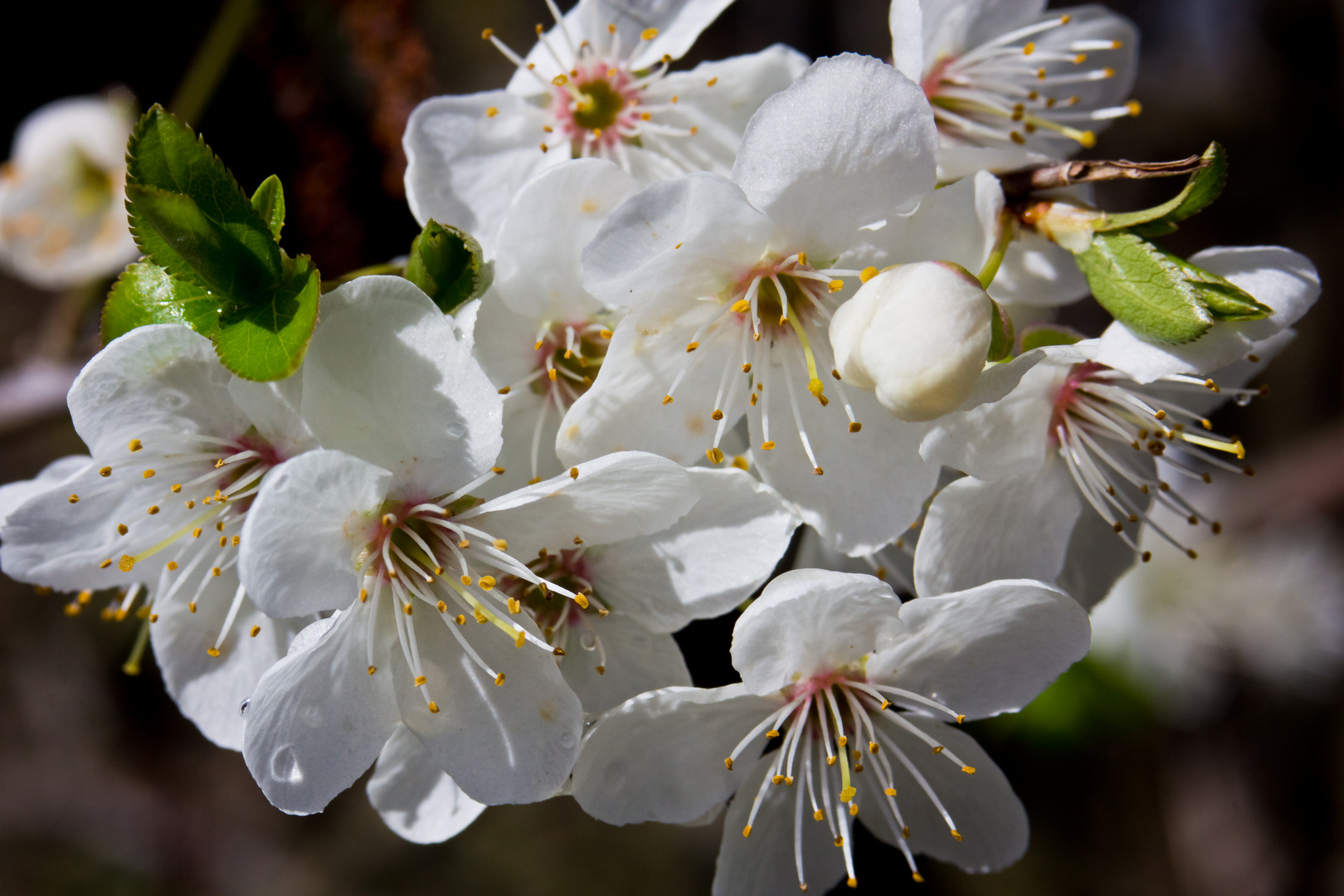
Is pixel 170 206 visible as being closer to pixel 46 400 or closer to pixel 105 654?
pixel 46 400

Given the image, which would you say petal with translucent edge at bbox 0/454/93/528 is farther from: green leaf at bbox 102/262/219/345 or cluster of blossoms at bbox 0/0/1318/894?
green leaf at bbox 102/262/219/345

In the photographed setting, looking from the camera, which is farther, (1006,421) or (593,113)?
(593,113)

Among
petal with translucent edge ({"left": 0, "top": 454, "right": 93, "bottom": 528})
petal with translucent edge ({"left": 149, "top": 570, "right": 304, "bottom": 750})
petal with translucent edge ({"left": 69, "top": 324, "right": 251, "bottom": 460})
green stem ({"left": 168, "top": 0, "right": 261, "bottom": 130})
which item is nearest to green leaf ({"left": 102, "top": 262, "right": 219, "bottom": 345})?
petal with translucent edge ({"left": 69, "top": 324, "right": 251, "bottom": 460})

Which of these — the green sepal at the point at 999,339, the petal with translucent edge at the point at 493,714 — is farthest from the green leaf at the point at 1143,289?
the petal with translucent edge at the point at 493,714

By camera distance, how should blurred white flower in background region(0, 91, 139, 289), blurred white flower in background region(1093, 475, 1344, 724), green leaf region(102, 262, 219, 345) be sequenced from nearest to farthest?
green leaf region(102, 262, 219, 345) < blurred white flower in background region(0, 91, 139, 289) < blurred white flower in background region(1093, 475, 1344, 724)

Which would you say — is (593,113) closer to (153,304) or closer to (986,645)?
(153,304)

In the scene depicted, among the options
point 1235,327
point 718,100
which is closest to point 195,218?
point 718,100
